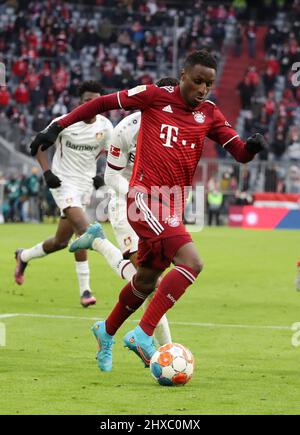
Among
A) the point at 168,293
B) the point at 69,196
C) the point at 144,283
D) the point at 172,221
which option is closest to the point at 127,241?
the point at 144,283

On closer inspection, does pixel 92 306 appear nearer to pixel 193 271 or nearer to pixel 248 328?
pixel 248 328

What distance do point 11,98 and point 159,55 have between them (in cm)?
706

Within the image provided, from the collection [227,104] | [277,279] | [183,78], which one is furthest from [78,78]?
[183,78]

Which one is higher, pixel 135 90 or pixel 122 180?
pixel 135 90

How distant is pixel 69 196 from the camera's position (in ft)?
44.0

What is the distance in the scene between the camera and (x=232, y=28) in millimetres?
46438

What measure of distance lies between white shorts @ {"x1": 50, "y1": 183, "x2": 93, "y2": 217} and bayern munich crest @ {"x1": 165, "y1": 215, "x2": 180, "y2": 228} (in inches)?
206

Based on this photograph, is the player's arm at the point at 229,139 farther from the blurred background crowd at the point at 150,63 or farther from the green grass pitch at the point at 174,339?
the blurred background crowd at the point at 150,63

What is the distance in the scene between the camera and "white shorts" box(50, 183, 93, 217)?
13.3 meters

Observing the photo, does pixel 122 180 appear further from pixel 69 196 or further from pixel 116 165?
pixel 69 196

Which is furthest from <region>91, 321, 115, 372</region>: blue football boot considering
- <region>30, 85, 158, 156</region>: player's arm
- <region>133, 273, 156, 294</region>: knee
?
<region>30, 85, 158, 156</region>: player's arm

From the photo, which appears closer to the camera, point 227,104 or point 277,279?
point 277,279

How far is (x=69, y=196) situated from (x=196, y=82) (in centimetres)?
544

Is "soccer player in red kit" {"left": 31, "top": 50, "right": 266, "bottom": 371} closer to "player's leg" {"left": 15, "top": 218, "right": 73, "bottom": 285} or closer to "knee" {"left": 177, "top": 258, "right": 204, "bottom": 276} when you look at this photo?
"knee" {"left": 177, "top": 258, "right": 204, "bottom": 276}
